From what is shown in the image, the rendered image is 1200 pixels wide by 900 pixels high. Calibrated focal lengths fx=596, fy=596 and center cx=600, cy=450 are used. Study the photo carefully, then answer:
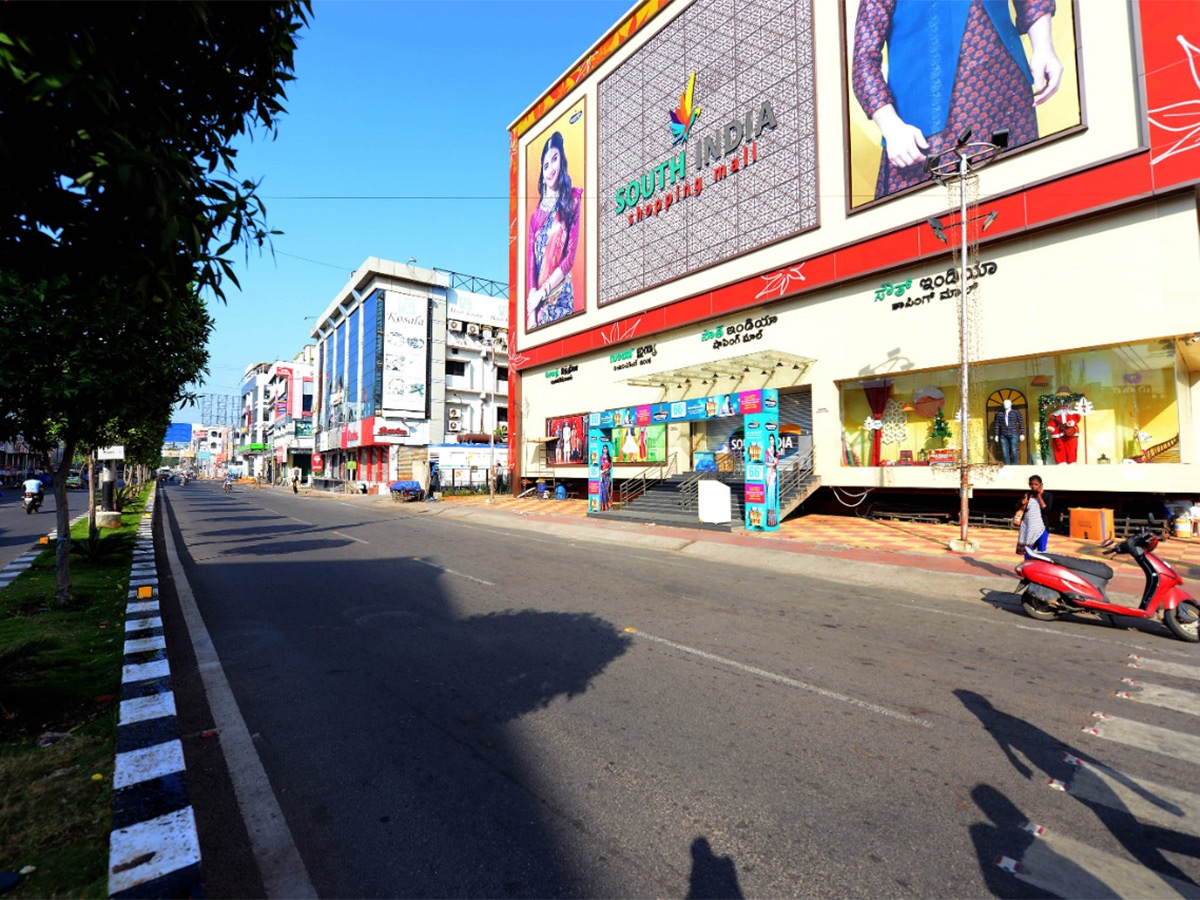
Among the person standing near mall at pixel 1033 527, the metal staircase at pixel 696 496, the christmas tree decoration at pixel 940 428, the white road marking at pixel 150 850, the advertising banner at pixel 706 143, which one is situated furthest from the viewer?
the advertising banner at pixel 706 143

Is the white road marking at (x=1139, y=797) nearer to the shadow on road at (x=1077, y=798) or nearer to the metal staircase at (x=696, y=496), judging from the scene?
the shadow on road at (x=1077, y=798)

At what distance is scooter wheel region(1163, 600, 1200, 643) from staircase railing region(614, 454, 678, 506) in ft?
66.1

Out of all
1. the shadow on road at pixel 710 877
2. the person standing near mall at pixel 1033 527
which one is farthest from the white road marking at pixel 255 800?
the person standing near mall at pixel 1033 527

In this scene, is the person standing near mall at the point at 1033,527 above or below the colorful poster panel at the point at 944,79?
below

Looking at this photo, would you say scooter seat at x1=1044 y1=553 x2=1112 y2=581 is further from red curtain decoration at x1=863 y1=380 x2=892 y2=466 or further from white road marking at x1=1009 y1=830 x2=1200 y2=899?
red curtain decoration at x1=863 y1=380 x2=892 y2=466

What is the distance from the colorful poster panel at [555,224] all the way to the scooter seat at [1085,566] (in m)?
27.3

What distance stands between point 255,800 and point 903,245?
834 inches

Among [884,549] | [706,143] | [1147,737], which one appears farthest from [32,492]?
[1147,737]

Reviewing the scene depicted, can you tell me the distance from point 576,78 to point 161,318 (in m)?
36.9

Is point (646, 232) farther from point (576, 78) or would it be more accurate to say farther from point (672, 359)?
point (576, 78)

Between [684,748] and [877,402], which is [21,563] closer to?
[684,748]

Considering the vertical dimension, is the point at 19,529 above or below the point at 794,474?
below

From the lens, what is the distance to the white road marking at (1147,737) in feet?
13.0

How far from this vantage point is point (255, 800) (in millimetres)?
3359
